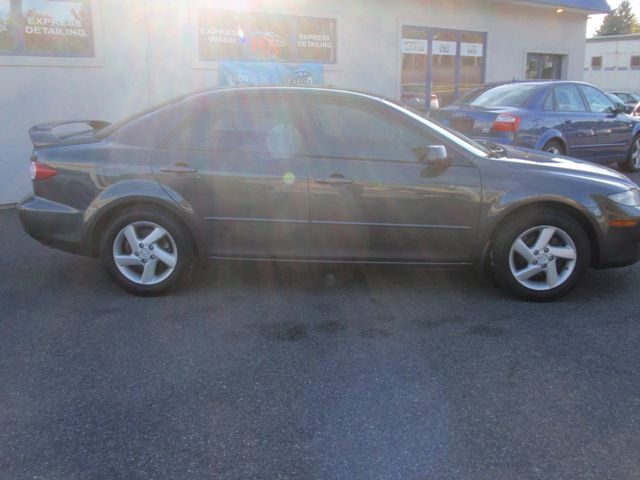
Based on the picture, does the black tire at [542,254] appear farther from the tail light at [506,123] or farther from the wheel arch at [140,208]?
the tail light at [506,123]

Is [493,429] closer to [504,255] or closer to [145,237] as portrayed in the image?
[504,255]

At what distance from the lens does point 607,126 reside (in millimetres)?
9539

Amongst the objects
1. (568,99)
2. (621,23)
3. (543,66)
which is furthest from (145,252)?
(621,23)

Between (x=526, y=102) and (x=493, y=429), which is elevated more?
(x=526, y=102)

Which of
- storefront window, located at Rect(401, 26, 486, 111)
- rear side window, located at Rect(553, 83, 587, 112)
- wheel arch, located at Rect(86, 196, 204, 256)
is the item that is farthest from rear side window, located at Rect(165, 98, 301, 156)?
storefront window, located at Rect(401, 26, 486, 111)

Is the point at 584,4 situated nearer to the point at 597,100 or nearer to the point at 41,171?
the point at 597,100

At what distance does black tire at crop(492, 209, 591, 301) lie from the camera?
171 inches

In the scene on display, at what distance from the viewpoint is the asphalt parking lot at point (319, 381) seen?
2.62 m

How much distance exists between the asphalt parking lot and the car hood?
33.6 inches

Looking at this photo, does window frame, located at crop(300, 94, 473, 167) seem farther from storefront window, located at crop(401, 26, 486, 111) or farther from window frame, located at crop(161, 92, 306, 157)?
storefront window, located at crop(401, 26, 486, 111)

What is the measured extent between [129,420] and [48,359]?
0.93m

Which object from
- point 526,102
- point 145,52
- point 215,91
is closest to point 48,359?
point 215,91

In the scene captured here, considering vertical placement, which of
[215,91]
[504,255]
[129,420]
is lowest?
[129,420]

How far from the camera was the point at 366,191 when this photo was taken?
434cm
